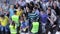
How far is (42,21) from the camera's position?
1925 cm

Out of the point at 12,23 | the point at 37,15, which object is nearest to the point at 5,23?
the point at 12,23

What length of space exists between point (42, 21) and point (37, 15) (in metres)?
0.41

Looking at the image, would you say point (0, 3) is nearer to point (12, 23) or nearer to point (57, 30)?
point (12, 23)

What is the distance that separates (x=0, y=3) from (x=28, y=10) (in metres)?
2.35

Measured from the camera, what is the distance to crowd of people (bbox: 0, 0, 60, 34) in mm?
19000

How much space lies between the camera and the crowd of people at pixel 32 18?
62.3 ft

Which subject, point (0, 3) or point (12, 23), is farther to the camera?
point (0, 3)

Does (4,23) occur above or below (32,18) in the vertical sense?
below

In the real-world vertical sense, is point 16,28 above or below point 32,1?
below

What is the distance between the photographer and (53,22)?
18906 millimetres

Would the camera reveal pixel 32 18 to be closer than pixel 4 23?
Yes

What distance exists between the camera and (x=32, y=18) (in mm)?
19203

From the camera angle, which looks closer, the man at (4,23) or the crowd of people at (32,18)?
the crowd of people at (32,18)

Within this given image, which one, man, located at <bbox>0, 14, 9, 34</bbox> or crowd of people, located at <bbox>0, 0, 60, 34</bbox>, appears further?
man, located at <bbox>0, 14, 9, 34</bbox>
